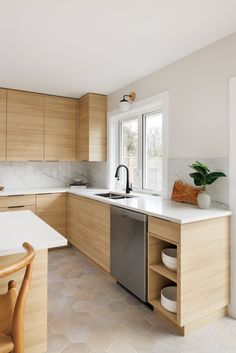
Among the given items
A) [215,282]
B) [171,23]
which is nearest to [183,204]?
[215,282]

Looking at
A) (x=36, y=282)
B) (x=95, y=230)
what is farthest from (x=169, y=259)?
(x=95, y=230)

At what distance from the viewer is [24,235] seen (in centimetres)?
140

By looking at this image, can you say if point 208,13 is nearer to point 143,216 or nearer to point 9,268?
point 143,216

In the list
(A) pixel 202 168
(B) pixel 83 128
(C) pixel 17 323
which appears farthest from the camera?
(B) pixel 83 128

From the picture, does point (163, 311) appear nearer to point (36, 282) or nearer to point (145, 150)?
point (36, 282)

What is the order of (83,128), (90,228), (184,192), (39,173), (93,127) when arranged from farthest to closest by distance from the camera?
(39,173) < (83,128) < (93,127) < (90,228) < (184,192)

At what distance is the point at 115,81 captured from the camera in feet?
10.6

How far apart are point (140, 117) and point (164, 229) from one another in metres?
1.87

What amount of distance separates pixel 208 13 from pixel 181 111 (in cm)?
92

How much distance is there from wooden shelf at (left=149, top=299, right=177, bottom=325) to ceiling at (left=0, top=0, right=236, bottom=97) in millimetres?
2205

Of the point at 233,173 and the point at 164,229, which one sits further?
the point at 233,173

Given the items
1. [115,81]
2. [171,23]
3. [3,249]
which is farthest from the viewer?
[115,81]

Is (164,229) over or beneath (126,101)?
beneath

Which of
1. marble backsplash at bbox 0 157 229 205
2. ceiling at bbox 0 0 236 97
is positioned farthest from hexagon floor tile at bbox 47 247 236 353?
ceiling at bbox 0 0 236 97
